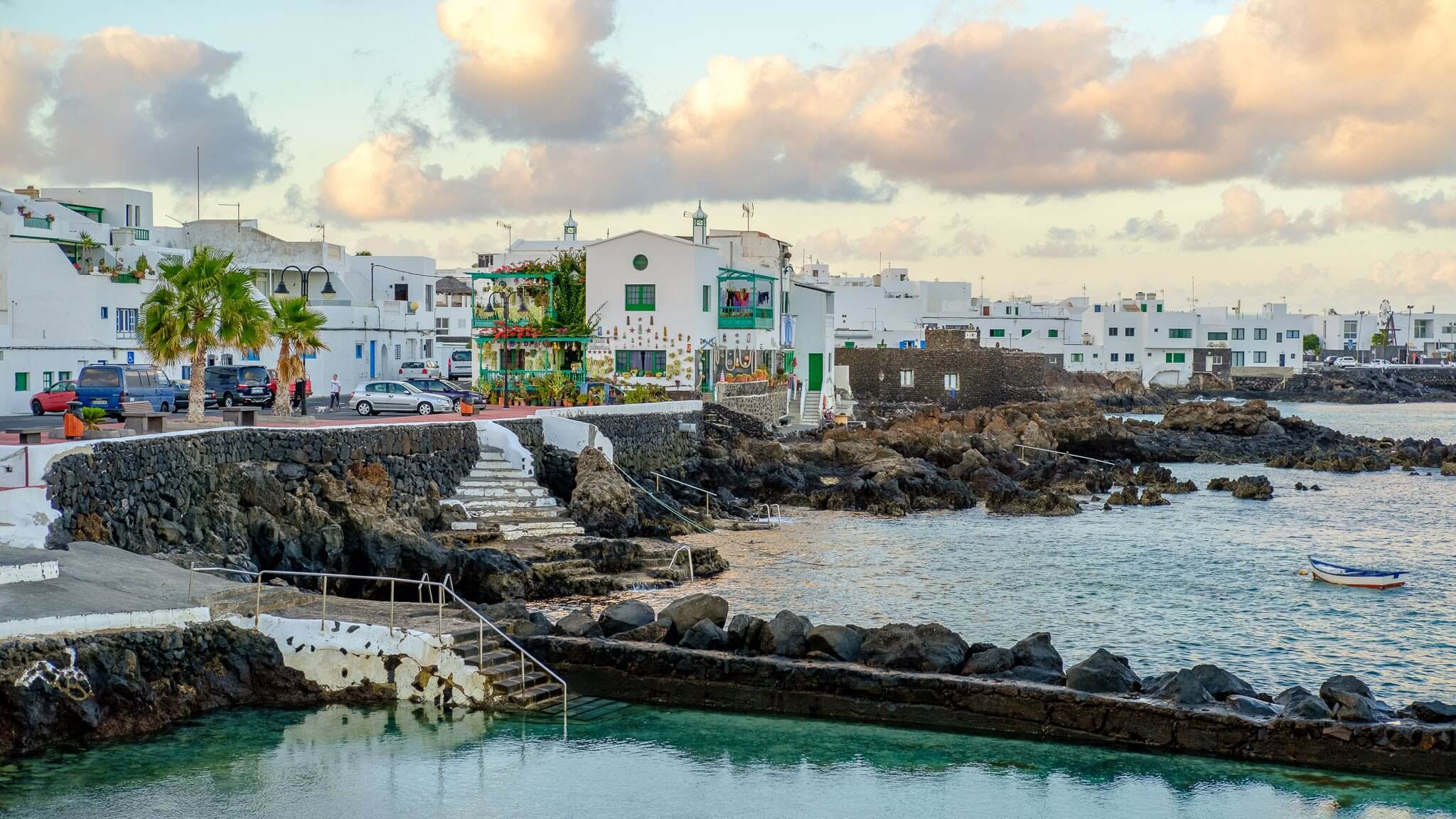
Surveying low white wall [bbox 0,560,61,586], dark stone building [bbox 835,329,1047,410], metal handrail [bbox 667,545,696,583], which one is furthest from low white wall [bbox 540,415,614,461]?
dark stone building [bbox 835,329,1047,410]

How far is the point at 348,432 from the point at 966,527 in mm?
18395

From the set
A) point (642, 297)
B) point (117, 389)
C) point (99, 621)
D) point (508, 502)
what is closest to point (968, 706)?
point (99, 621)

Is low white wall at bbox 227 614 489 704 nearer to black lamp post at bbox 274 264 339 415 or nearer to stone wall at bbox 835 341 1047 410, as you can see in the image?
black lamp post at bbox 274 264 339 415

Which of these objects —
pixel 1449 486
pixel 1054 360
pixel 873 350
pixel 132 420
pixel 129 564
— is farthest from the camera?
pixel 1054 360

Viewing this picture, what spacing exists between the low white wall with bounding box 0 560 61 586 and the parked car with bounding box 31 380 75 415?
21.5 meters

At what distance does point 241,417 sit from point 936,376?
67155mm

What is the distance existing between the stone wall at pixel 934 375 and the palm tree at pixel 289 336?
58042 mm

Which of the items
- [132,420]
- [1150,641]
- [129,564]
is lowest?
[1150,641]

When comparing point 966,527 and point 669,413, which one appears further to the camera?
point 669,413

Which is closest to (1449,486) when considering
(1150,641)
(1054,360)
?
(1150,641)

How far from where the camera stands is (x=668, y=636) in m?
19.9

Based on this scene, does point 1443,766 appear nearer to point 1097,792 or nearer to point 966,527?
point 1097,792

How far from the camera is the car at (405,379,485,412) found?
4153cm

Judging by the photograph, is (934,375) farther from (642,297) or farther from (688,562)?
(688,562)
